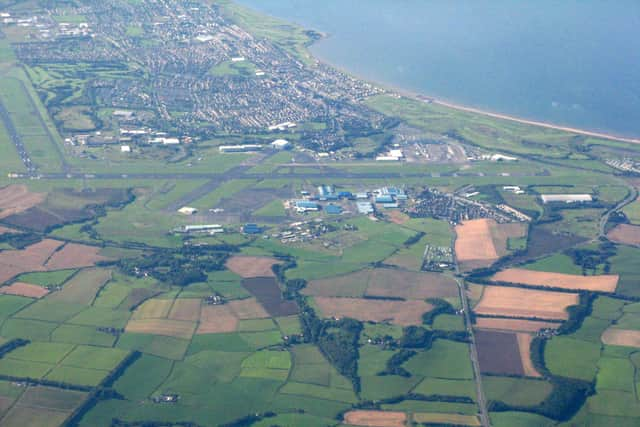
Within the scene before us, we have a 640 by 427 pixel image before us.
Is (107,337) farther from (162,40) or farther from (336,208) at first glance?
(162,40)

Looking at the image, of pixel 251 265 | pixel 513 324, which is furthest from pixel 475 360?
pixel 251 265

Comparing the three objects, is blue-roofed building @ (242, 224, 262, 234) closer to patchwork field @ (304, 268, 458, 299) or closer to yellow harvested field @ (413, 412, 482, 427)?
patchwork field @ (304, 268, 458, 299)

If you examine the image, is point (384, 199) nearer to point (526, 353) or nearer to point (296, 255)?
point (296, 255)

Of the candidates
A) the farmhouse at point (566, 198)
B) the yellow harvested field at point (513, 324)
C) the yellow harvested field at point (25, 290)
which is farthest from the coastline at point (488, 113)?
the yellow harvested field at point (25, 290)

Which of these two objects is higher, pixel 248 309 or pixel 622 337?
pixel 622 337

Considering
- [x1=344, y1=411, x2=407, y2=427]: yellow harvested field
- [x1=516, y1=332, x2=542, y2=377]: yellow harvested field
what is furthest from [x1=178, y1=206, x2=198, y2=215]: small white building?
[x1=344, y1=411, x2=407, y2=427]: yellow harvested field

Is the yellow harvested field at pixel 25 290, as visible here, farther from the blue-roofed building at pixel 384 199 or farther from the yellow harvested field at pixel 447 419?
the blue-roofed building at pixel 384 199
